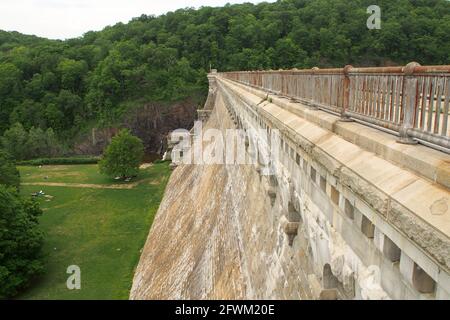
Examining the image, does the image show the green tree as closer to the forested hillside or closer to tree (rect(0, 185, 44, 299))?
the forested hillside

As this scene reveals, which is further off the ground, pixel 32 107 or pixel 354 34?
pixel 354 34

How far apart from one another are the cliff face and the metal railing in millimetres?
2959

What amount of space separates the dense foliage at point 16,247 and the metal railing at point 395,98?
2220 cm

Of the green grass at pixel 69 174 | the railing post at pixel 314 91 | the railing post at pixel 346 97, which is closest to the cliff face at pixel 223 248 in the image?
the railing post at pixel 314 91

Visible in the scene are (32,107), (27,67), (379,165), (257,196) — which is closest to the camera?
(379,165)

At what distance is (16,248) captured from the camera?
82.7 ft

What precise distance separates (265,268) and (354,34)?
76.7 m

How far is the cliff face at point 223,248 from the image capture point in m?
9.41

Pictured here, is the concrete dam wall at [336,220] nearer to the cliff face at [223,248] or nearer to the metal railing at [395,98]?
the cliff face at [223,248]

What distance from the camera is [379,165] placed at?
13.5ft

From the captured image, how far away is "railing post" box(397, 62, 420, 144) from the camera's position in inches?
157

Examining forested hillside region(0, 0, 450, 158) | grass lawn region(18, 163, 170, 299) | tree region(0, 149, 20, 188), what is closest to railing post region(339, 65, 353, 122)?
grass lawn region(18, 163, 170, 299)

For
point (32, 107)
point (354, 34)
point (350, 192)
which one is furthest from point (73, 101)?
point (350, 192)
